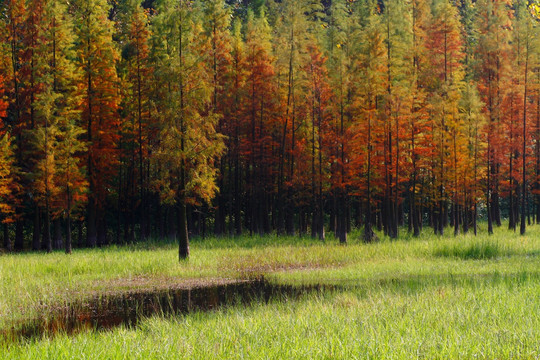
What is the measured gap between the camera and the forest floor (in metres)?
7.40

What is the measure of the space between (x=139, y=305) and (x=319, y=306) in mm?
5187

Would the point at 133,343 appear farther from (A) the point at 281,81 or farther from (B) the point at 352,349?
(A) the point at 281,81

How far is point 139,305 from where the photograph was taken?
13.4 m

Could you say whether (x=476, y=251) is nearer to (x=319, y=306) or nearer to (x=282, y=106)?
(x=319, y=306)

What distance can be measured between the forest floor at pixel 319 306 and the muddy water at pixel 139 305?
1.77ft

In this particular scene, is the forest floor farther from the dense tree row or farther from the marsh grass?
the dense tree row

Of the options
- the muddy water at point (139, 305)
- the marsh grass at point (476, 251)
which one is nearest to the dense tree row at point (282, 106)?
the marsh grass at point (476, 251)

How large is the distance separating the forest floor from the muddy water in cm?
54

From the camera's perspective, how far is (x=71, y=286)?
53.5 ft

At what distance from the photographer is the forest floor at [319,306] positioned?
7.40m

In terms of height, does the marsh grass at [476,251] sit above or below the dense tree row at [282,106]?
below

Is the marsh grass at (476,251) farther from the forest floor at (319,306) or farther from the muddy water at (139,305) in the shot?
the muddy water at (139,305)

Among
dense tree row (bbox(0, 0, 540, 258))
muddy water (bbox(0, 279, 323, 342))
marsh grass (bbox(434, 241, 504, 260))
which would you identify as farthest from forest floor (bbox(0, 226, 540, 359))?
dense tree row (bbox(0, 0, 540, 258))

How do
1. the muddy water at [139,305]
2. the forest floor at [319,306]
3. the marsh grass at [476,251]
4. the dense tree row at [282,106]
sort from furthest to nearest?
1. the dense tree row at [282,106]
2. the marsh grass at [476,251]
3. the muddy water at [139,305]
4. the forest floor at [319,306]
